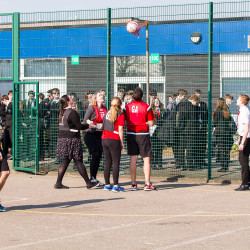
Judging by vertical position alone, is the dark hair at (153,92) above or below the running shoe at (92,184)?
above

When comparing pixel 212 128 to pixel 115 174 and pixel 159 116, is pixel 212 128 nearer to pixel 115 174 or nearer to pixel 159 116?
pixel 159 116

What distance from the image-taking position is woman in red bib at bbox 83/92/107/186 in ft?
40.8

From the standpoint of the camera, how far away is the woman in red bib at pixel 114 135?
11.6 metres

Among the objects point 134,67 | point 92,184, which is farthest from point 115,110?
point 134,67

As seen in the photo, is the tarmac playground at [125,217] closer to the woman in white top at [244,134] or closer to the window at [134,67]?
the woman in white top at [244,134]

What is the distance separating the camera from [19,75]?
1523 cm

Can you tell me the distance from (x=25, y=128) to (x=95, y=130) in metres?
2.96

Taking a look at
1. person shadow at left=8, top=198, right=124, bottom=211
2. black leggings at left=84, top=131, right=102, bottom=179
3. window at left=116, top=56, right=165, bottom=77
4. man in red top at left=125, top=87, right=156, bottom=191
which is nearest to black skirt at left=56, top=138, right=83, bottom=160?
black leggings at left=84, top=131, right=102, bottom=179

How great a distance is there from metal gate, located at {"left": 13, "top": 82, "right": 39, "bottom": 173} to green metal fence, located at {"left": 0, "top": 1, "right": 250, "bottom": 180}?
23 mm

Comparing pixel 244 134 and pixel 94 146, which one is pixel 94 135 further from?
pixel 244 134

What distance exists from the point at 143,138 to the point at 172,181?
1976 millimetres

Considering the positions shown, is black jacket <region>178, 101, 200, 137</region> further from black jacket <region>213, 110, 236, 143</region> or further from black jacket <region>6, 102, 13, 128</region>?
black jacket <region>6, 102, 13, 128</region>

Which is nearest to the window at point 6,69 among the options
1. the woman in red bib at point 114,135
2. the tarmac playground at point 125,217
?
the tarmac playground at point 125,217

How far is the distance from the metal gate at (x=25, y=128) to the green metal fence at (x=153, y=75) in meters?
0.02
